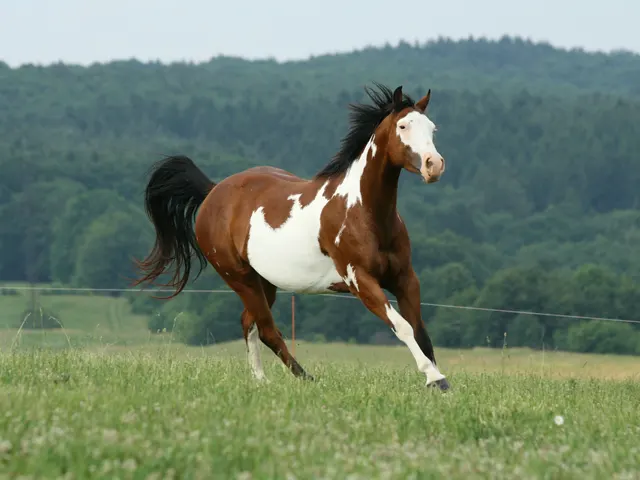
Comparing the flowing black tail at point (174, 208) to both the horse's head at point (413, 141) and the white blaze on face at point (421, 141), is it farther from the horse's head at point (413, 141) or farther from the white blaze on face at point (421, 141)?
→ the white blaze on face at point (421, 141)

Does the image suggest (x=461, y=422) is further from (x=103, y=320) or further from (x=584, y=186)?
(x=584, y=186)

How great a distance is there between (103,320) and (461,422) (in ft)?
170

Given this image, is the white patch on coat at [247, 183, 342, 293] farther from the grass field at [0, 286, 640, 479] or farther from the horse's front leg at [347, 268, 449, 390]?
the grass field at [0, 286, 640, 479]

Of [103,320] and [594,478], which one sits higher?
[594,478]

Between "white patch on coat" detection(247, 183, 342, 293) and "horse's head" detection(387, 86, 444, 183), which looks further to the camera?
"white patch on coat" detection(247, 183, 342, 293)

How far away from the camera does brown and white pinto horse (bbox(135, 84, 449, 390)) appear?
855 centimetres

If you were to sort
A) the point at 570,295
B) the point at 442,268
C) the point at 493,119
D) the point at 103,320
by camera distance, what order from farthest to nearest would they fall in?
the point at 493,119 < the point at 442,268 < the point at 570,295 < the point at 103,320

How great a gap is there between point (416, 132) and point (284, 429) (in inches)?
140

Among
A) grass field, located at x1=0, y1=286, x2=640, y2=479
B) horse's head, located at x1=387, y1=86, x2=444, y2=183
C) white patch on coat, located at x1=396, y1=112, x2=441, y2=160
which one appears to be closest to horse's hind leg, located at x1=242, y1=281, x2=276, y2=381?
Answer: grass field, located at x1=0, y1=286, x2=640, y2=479

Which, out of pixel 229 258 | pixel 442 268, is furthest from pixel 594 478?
pixel 442 268

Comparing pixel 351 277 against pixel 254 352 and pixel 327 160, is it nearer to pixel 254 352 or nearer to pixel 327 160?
pixel 254 352

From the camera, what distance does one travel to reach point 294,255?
30.9ft

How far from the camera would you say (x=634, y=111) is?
13138cm

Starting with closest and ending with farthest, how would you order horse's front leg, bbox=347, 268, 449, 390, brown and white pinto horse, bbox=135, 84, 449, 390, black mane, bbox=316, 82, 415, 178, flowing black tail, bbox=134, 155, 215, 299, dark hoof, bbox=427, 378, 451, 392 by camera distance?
dark hoof, bbox=427, 378, 451, 392 < horse's front leg, bbox=347, 268, 449, 390 < brown and white pinto horse, bbox=135, 84, 449, 390 < black mane, bbox=316, 82, 415, 178 < flowing black tail, bbox=134, 155, 215, 299
